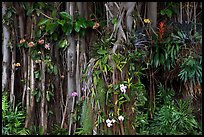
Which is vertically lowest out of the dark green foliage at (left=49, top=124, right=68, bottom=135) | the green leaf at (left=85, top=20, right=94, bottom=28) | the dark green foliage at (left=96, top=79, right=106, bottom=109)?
the dark green foliage at (left=49, top=124, right=68, bottom=135)

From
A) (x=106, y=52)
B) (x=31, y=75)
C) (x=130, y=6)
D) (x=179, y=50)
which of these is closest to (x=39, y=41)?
(x=31, y=75)

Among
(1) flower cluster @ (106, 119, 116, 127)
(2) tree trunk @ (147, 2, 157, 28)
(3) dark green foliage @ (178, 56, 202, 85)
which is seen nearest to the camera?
(1) flower cluster @ (106, 119, 116, 127)

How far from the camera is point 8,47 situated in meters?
2.65

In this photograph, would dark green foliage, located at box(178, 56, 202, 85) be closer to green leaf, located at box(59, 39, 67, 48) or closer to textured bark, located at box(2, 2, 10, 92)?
green leaf, located at box(59, 39, 67, 48)

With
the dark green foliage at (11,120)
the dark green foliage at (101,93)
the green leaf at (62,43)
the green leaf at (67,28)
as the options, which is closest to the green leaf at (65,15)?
the green leaf at (67,28)

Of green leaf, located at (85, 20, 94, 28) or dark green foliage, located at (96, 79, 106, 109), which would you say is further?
green leaf, located at (85, 20, 94, 28)

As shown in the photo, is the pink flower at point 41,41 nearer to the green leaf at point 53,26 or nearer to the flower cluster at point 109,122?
the green leaf at point 53,26

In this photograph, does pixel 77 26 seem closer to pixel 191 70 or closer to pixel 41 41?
pixel 41 41

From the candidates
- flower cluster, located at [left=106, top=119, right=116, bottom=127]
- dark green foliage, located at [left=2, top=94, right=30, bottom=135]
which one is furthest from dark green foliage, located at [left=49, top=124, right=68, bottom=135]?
flower cluster, located at [left=106, top=119, right=116, bottom=127]

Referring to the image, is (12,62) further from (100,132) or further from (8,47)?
(100,132)

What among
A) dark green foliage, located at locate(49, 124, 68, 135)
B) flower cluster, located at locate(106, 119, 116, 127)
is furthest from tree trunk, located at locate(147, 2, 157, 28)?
dark green foliage, located at locate(49, 124, 68, 135)

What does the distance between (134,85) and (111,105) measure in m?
0.23

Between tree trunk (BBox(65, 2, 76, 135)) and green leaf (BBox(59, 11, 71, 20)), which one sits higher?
green leaf (BBox(59, 11, 71, 20))

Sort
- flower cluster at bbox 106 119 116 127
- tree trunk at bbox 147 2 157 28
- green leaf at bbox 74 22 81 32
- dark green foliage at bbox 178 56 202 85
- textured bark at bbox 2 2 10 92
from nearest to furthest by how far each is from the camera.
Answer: flower cluster at bbox 106 119 116 127, dark green foliage at bbox 178 56 202 85, green leaf at bbox 74 22 81 32, tree trunk at bbox 147 2 157 28, textured bark at bbox 2 2 10 92
